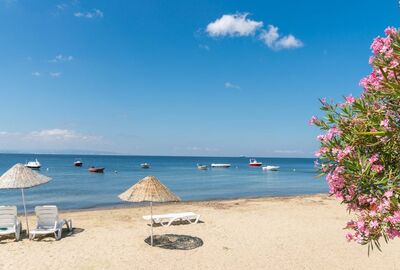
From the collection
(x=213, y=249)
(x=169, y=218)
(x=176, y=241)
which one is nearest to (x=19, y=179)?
(x=176, y=241)

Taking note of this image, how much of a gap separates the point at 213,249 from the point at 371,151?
8470 millimetres

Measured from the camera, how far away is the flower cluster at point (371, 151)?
384 centimetres

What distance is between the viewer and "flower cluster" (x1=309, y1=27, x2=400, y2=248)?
151 inches

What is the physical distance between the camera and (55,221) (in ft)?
43.3

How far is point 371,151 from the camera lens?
421cm

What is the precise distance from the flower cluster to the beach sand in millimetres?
6538

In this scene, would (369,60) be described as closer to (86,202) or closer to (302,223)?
(302,223)

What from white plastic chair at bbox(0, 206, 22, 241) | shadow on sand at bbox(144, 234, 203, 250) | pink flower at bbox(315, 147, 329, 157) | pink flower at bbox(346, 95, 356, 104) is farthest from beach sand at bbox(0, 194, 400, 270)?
pink flower at bbox(346, 95, 356, 104)

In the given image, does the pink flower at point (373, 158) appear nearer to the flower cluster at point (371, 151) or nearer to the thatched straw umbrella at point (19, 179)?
the flower cluster at point (371, 151)

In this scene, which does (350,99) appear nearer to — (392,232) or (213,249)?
(392,232)

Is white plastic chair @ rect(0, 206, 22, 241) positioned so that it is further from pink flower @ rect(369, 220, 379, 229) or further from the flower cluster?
pink flower @ rect(369, 220, 379, 229)

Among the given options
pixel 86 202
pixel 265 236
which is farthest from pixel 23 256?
pixel 86 202

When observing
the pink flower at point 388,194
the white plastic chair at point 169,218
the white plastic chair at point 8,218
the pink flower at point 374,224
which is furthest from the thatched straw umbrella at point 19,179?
the pink flower at point 388,194

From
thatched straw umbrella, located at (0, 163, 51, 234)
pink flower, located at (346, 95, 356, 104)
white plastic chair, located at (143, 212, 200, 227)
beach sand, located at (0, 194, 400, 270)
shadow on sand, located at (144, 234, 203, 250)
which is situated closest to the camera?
pink flower, located at (346, 95, 356, 104)
